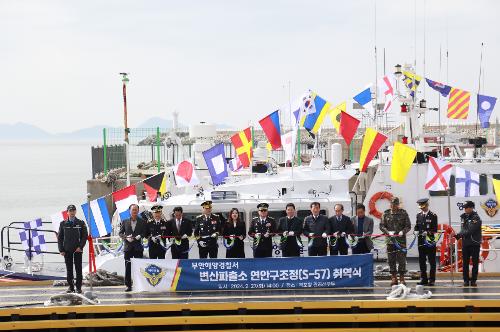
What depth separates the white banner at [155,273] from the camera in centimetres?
1188

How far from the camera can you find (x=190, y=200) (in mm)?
14766

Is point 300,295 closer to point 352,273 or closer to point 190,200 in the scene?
point 352,273

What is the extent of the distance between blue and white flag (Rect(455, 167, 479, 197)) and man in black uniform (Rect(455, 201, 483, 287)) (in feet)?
9.24

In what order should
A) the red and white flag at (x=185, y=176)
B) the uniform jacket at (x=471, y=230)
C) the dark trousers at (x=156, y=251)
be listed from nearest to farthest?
the uniform jacket at (x=471, y=230), the dark trousers at (x=156, y=251), the red and white flag at (x=185, y=176)

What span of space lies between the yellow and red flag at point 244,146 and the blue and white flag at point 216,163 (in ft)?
2.73

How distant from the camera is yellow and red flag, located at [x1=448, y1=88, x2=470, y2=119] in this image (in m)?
18.9

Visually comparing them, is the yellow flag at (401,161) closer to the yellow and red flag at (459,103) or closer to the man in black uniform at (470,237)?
the man in black uniform at (470,237)

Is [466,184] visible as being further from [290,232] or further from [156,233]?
[156,233]

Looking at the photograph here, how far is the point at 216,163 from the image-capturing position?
50.1 ft

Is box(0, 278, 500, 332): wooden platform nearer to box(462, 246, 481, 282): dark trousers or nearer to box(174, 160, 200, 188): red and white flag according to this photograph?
box(462, 246, 481, 282): dark trousers

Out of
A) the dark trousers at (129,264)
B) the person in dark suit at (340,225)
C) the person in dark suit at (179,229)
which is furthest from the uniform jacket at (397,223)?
the dark trousers at (129,264)

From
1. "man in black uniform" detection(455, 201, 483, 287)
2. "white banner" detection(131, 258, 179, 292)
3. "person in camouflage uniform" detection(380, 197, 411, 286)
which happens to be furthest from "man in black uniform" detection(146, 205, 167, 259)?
"man in black uniform" detection(455, 201, 483, 287)

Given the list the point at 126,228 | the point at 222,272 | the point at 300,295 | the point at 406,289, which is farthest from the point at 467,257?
the point at 126,228

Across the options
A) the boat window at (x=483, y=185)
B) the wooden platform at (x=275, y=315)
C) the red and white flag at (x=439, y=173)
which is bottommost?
the wooden platform at (x=275, y=315)
